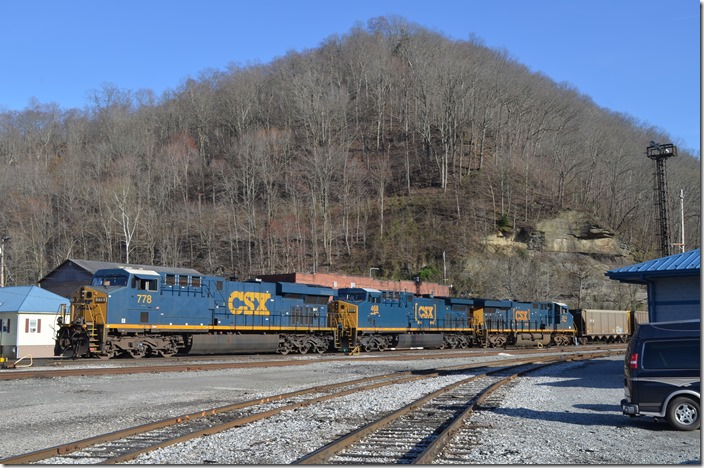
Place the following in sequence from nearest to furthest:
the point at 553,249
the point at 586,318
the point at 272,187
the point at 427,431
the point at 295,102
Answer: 1. the point at 427,431
2. the point at 586,318
3. the point at 553,249
4. the point at 272,187
5. the point at 295,102

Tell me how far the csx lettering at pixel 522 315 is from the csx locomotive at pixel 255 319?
0.08 metres

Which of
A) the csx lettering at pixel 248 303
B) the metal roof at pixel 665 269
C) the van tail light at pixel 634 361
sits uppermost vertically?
the metal roof at pixel 665 269

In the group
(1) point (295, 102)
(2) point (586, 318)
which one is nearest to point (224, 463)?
(2) point (586, 318)

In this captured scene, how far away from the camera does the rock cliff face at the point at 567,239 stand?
75.0 meters

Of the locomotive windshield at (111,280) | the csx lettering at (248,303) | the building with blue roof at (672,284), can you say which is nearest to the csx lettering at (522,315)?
the csx lettering at (248,303)

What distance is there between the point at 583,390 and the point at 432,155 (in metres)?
74.0

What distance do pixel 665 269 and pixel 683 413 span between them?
404 inches

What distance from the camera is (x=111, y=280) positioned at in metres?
27.4

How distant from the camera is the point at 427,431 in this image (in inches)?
438

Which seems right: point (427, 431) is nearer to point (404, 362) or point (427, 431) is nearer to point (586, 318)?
point (404, 362)

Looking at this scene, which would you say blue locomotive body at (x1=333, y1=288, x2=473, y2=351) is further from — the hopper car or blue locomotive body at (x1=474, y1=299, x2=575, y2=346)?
the hopper car

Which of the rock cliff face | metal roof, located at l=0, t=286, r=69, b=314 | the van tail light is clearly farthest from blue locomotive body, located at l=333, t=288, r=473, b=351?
the rock cliff face

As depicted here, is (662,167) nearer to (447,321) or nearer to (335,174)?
(447,321)

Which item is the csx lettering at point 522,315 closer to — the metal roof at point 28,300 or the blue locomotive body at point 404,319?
the blue locomotive body at point 404,319
